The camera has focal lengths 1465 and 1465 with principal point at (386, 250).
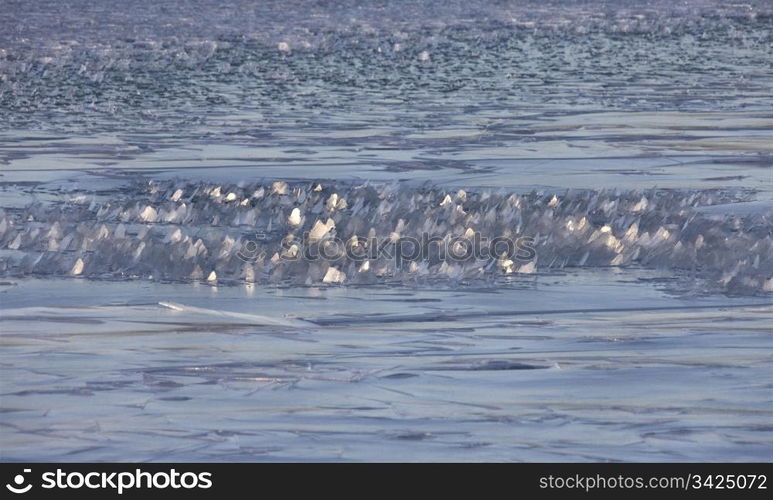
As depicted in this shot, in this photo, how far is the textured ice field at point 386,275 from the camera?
3893 millimetres

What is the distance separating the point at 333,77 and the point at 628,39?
4.68 metres

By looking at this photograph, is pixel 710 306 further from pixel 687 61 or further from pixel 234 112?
pixel 687 61

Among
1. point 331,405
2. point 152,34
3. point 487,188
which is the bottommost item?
point 152,34

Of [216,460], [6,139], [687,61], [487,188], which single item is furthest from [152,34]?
[216,460]

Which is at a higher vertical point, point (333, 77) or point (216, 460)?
point (216, 460)

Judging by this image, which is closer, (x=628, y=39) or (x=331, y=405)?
(x=331, y=405)

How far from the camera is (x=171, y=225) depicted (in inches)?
266

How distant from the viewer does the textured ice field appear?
3.89 metres

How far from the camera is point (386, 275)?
5723mm
